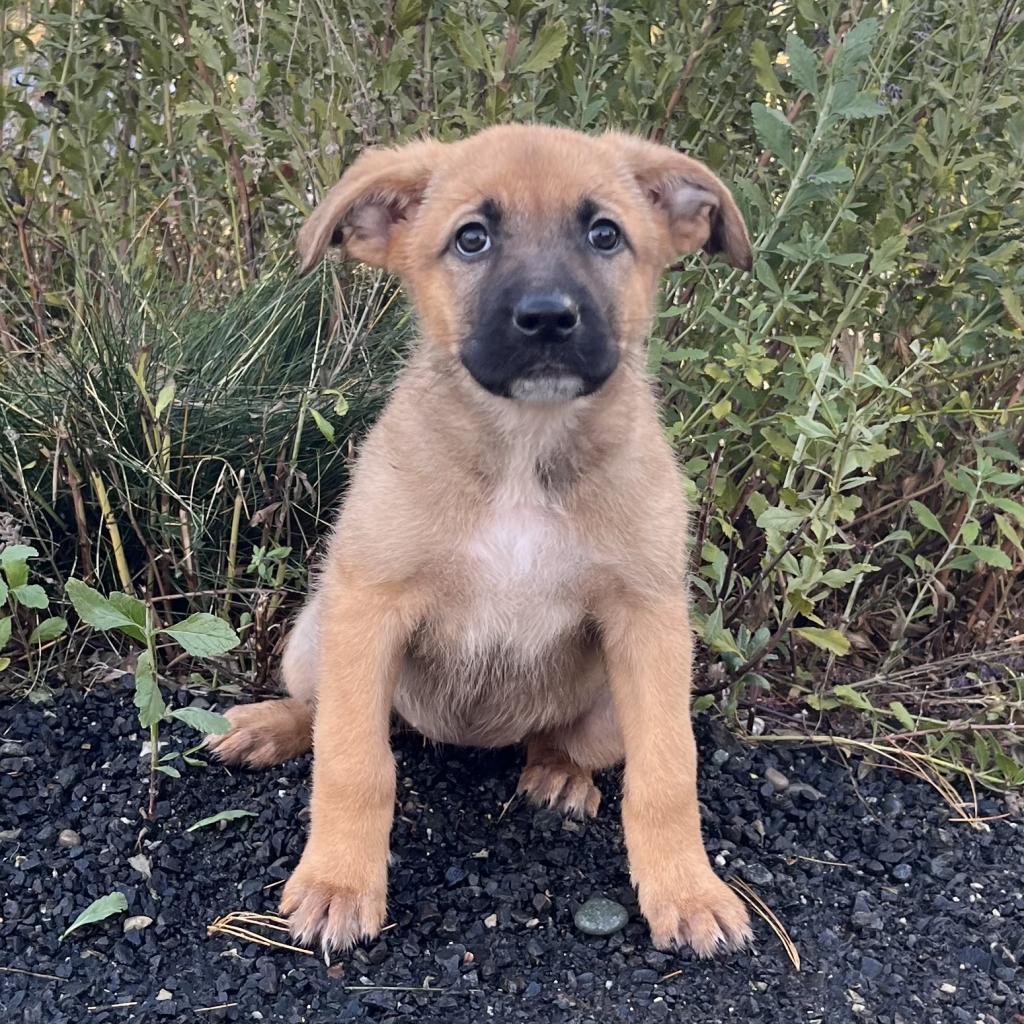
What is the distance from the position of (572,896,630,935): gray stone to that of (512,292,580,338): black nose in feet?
4.48

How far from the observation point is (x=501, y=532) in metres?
2.88

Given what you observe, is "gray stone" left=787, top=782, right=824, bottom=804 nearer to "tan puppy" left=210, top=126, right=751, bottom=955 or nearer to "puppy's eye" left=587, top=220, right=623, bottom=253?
"tan puppy" left=210, top=126, right=751, bottom=955

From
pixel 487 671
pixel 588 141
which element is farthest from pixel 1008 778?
pixel 588 141

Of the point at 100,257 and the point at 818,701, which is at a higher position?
the point at 100,257

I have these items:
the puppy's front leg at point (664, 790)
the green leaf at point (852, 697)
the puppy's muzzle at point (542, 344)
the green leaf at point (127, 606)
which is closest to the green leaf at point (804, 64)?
the puppy's muzzle at point (542, 344)

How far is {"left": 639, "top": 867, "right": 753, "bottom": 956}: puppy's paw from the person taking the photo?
2.77m

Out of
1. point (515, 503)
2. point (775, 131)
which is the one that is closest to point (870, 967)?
point (515, 503)

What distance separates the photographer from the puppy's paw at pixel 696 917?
2.77 meters

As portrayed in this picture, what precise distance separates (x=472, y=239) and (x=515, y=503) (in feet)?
2.22

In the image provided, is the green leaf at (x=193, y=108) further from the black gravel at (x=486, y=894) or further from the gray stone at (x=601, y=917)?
the gray stone at (x=601, y=917)

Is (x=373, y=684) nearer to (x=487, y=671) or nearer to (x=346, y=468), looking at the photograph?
(x=487, y=671)

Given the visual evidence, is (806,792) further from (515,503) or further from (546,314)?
(546,314)

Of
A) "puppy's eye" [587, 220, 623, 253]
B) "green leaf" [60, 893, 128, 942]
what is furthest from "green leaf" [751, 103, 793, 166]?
"green leaf" [60, 893, 128, 942]

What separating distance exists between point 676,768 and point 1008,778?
1.23 metres
